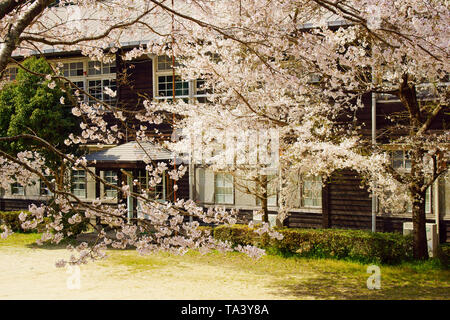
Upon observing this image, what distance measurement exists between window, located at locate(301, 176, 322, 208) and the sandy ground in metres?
4.32

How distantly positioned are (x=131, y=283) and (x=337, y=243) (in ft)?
16.7

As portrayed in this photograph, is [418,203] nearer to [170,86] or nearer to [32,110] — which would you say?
[170,86]

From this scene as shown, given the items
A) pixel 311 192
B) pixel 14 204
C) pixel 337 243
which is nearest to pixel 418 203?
pixel 337 243

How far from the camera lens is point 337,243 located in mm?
11781

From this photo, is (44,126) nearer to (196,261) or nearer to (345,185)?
(196,261)

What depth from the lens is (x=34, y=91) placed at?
15727 mm

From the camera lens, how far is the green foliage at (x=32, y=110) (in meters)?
15.4

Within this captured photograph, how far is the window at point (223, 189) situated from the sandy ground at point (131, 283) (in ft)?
14.0

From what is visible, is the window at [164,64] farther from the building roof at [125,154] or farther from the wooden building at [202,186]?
the building roof at [125,154]

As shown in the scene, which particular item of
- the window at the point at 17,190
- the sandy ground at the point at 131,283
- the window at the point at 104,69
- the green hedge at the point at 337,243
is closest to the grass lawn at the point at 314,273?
the sandy ground at the point at 131,283

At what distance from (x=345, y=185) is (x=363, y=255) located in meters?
2.98

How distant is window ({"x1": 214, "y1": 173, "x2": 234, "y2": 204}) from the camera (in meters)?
15.6

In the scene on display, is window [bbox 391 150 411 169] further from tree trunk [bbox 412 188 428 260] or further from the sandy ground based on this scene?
the sandy ground

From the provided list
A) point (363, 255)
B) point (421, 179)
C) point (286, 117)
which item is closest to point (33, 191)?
point (286, 117)
